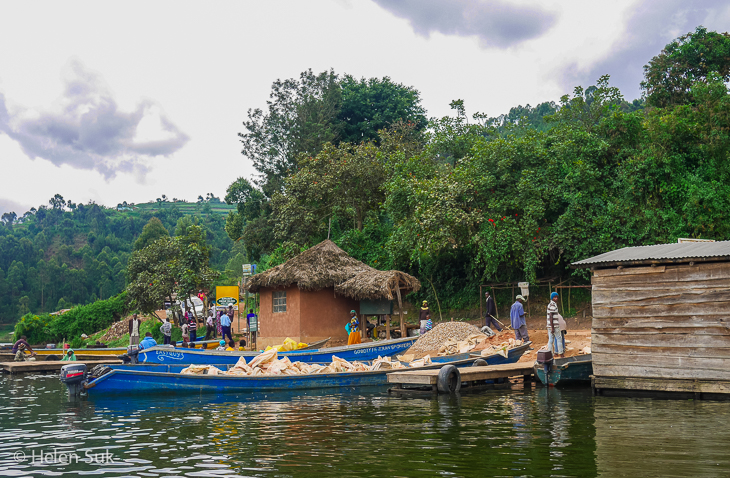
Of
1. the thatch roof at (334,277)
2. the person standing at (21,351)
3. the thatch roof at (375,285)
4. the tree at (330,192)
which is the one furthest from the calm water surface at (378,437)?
the tree at (330,192)

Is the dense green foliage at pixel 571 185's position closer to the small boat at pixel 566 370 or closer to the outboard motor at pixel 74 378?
the small boat at pixel 566 370

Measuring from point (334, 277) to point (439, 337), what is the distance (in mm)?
6416

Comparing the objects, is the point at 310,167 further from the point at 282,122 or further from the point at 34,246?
the point at 34,246

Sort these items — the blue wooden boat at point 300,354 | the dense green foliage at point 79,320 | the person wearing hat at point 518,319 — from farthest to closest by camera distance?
the dense green foliage at point 79,320
the person wearing hat at point 518,319
the blue wooden boat at point 300,354

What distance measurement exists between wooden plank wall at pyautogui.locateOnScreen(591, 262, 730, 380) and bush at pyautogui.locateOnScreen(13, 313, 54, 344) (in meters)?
43.7

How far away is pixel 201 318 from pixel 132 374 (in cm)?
2603

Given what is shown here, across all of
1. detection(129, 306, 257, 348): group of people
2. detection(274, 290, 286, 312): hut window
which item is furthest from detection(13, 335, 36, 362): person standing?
detection(274, 290, 286, 312): hut window

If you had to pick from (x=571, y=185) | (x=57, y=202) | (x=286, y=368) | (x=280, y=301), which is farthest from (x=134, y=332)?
(x=57, y=202)

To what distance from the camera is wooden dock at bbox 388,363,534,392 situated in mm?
13797

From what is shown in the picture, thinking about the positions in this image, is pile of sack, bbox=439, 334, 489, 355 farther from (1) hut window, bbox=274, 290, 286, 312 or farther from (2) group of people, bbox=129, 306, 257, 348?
(1) hut window, bbox=274, 290, 286, 312

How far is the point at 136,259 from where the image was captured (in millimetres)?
37125

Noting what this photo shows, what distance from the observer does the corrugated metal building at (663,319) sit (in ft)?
37.0

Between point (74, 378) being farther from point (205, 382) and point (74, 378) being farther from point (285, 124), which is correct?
point (285, 124)

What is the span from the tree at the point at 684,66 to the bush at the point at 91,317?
39479mm
